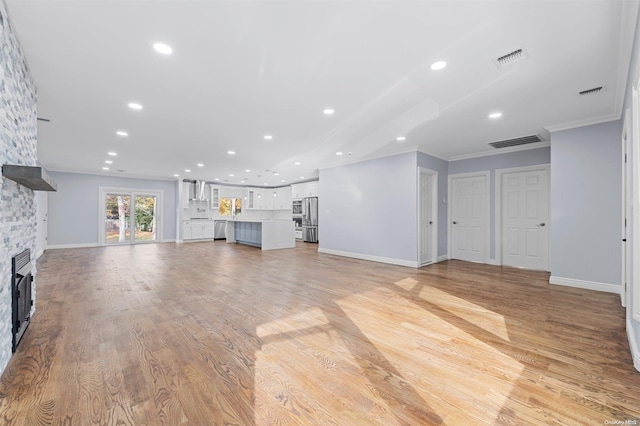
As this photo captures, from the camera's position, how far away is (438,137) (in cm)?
486

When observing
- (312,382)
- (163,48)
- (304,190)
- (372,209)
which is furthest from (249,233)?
(312,382)

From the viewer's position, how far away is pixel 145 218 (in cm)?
1014

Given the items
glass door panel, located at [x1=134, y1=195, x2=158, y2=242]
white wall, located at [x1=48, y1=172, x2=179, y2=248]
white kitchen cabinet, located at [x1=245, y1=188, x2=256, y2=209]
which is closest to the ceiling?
white wall, located at [x1=48, y1=172, x2=179, y2=248]

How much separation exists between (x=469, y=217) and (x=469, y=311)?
379cm

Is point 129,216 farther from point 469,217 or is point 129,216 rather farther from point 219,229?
point 469,217

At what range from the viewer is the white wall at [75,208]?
8.46 meters

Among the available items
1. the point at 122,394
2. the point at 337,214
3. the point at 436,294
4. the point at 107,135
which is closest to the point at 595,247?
the point at 436,294

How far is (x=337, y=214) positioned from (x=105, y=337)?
548 centimetres

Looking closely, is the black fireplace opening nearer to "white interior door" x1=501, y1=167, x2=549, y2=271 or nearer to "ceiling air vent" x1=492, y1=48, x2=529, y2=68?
"ceiling air vent" x1=492, y1=48, x2=529, y2=68

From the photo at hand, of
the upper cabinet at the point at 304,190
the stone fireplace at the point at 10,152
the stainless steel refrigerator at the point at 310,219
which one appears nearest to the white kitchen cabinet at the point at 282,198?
the upper cabinet at the point at 304,190

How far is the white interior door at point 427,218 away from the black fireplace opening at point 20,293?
5.59 m

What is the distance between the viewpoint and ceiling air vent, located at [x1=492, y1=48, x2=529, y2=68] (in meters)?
2.33

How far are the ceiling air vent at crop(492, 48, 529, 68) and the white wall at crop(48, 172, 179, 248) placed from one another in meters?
11.0

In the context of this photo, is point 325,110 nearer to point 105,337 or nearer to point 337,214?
point 105,337
